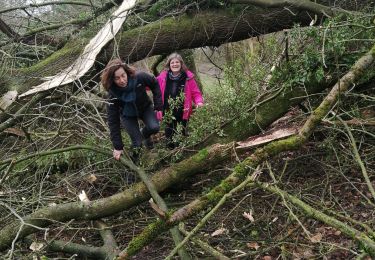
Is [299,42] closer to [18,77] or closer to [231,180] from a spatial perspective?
A: [231,180]

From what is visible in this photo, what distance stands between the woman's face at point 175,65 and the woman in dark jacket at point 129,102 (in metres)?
0.46

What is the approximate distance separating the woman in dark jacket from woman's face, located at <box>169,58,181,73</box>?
462 mm

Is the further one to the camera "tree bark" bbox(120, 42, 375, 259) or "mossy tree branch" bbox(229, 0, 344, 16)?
"mossy tree branch" bbox(229, 0, 344, 16)

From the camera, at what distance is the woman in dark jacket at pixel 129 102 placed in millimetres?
4293

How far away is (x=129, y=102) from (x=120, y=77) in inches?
15.6

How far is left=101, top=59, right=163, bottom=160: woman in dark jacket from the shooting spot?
4.29 metres

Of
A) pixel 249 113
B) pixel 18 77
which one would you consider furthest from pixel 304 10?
pixel 18 77

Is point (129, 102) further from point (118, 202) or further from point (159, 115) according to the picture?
point (118, 202)

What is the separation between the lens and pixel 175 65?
5.12 meters

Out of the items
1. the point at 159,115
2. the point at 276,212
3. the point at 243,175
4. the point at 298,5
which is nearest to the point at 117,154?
the point at 159,115

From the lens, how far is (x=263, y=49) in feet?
18.6

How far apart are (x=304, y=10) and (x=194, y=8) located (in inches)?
58.9

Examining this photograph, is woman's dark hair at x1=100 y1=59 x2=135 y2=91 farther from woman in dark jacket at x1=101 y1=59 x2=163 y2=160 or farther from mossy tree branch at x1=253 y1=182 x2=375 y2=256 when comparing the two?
mossy tree branch at x1=253 y1=182 x2=375 y2=256

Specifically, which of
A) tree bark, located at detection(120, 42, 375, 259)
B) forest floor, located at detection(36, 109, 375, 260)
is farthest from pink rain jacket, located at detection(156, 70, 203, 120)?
tree bark, located at detection(120, 42, 375, 259)
